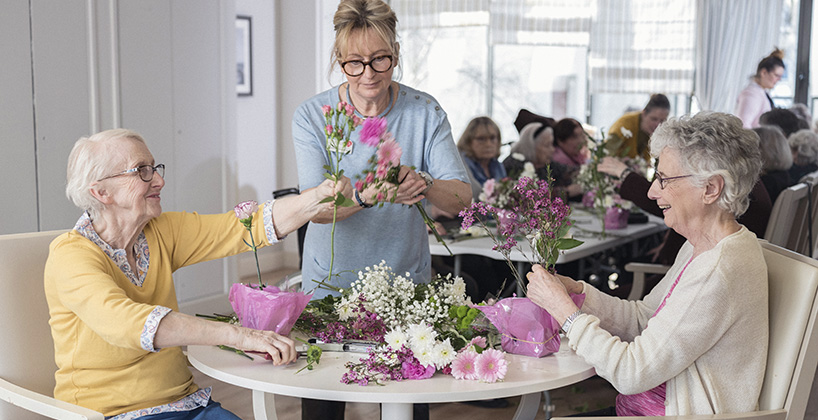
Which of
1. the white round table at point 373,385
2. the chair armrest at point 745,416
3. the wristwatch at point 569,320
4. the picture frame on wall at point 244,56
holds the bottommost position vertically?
the chair armrest at point 745,416

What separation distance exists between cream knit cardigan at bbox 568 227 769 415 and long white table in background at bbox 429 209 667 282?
1.75 metres

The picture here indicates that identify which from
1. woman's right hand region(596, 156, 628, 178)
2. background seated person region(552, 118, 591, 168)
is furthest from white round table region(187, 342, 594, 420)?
background seated person region(552, 118, 591, 168)

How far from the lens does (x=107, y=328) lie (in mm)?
1710

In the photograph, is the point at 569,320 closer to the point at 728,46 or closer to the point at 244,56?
the point at 244,56

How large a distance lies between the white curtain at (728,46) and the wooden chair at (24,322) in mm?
7382

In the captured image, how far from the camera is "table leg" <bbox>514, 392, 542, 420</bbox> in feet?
7.19

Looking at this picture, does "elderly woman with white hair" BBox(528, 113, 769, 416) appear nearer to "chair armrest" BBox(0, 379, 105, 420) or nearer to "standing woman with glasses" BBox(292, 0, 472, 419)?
"standing woman with glasses" BBox(292, 0, 472, 419)

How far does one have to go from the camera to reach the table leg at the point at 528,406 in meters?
2.19

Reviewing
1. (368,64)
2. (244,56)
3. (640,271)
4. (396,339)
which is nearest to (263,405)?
(396,339)

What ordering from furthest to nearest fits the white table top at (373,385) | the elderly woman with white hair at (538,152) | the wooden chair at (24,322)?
1. the elderly woman with white hair at (538,152)
2. the wooden chair at (24,322)
3. the white table top at (373,385)

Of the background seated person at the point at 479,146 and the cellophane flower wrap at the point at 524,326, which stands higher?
the background seated person at the point at 479,146

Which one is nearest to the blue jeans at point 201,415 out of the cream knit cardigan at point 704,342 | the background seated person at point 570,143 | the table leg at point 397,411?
the table leg at point 397,411

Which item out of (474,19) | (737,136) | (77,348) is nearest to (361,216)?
(77,348)

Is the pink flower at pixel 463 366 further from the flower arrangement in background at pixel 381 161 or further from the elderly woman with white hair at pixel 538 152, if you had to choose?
the elderly woman with white hair at pixel 538 152
